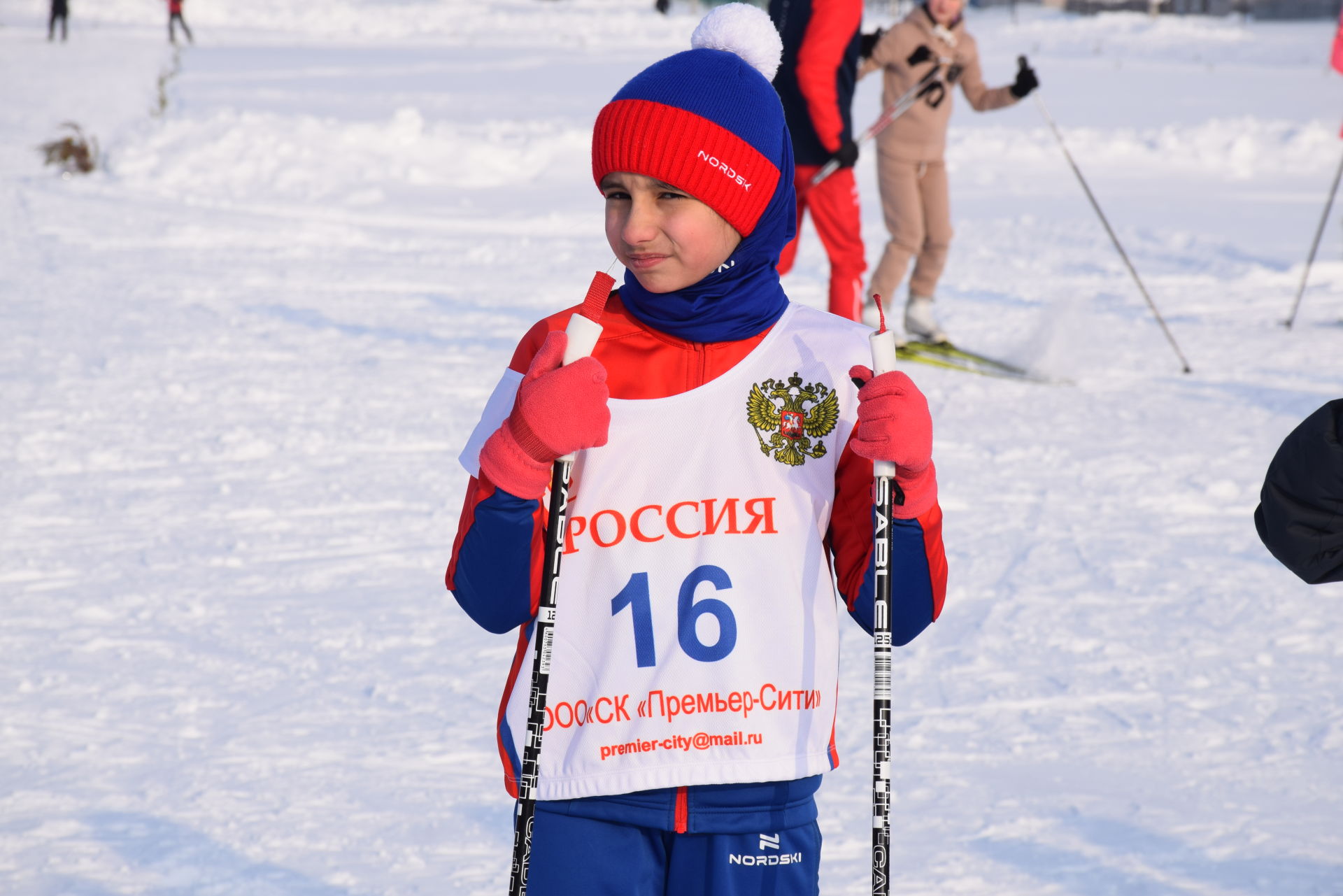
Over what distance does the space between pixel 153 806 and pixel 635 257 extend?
216cm

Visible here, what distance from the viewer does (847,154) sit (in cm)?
643

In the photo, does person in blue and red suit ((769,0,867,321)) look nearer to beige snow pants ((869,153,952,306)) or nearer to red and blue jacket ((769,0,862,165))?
red and blue jacket ((769,0,862,165))

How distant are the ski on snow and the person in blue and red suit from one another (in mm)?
730

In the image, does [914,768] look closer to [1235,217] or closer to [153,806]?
[153,806]

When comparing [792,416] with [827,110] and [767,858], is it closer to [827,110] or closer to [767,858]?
[767,858]

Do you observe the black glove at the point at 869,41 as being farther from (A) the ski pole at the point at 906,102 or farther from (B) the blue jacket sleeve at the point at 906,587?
(B) the blue jacket sleeve at the point at 906,587

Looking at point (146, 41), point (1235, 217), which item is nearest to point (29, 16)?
point (146, 41)

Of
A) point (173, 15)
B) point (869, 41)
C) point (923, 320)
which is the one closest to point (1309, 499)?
point (923, 320)

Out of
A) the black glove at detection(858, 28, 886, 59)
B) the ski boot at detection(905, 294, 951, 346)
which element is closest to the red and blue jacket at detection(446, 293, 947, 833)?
the ski boot at detection(905, 294, 951, 346)

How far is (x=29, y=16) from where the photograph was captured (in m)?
42.3

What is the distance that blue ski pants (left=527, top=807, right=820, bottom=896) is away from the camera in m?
1.71

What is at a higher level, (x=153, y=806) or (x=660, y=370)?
(x=660, y=370)

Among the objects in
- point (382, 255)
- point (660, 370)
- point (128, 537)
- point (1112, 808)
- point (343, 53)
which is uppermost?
point (660, 370)

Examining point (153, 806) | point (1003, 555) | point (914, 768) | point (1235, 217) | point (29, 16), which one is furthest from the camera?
point (29, 16)
